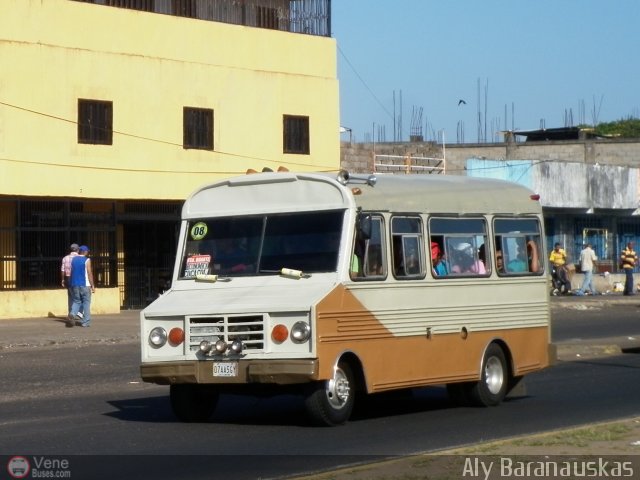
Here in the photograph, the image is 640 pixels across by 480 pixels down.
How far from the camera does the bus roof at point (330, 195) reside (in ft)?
44.2

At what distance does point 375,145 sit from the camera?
44969 millimetres

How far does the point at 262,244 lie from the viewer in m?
13.7

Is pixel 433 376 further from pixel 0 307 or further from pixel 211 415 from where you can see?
pixel 0 307

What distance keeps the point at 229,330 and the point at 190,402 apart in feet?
3.99

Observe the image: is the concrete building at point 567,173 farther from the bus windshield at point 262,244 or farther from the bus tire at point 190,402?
the bus tire at point 190,402

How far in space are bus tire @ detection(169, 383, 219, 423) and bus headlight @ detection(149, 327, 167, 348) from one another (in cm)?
58

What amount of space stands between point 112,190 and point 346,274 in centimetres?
2096

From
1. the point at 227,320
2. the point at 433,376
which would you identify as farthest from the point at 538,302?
the point at 227,320

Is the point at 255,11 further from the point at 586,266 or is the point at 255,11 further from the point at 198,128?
the point at 586,266

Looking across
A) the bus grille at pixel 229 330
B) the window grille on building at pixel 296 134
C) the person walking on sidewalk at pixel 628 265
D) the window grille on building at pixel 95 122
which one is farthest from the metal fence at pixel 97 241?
the bus grille at pixel 229 330

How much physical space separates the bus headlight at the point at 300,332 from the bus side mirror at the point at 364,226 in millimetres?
1311

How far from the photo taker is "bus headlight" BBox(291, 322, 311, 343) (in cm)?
1251

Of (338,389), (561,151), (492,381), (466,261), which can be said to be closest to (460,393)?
(492,381)

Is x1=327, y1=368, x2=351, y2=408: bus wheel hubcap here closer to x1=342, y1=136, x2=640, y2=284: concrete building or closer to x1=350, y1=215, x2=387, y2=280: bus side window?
x1=350, y1=215, x2=387, y2=280: bus side window
